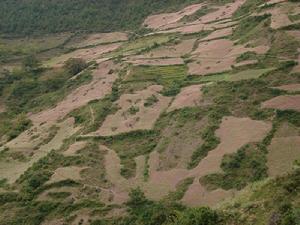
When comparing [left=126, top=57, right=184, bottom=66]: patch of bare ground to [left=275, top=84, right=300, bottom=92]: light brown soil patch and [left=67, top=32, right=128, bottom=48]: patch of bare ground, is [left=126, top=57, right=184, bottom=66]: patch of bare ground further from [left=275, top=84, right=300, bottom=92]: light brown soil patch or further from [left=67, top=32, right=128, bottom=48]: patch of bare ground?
[left=67, top=32, right=128, bottom=48]: patch of bare ground

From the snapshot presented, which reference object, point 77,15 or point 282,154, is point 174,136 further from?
point 77,15

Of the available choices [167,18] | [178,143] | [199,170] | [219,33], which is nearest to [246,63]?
[178,143]

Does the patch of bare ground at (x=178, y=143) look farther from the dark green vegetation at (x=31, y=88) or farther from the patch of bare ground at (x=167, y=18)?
the patch of bare ground at (x=167, y=18)

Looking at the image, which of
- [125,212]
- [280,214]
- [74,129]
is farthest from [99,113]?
[280,214]

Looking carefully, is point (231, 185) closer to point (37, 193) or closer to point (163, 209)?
point (163, 209)

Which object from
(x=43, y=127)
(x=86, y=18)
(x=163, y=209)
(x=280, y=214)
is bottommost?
(x=86, y=18)

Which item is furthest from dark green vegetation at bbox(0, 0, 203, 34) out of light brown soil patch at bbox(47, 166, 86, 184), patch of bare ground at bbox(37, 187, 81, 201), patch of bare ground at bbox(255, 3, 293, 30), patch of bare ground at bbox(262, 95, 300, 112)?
patch of bare ground at bbox(37, 187, 81, 201)
